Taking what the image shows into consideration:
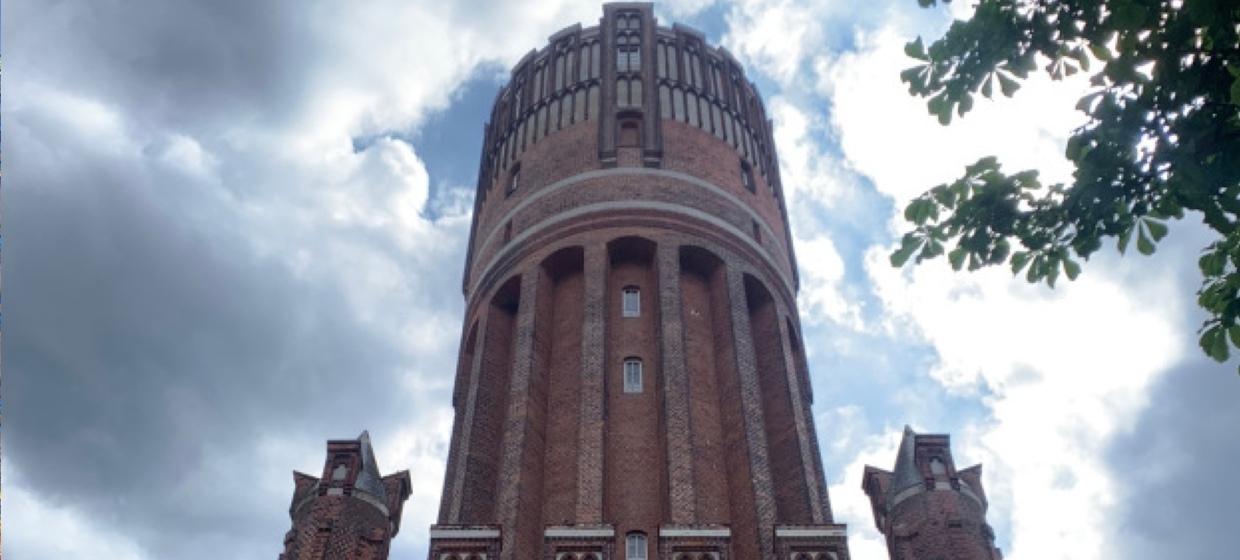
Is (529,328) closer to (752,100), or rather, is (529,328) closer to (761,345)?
(761,345)

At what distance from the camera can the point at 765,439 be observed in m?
21.1

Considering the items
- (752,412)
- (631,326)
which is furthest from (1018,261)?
(631,326)

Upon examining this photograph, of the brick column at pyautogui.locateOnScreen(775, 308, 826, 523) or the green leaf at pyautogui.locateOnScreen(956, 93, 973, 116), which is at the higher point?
the brick column at pyautogui.locateOnScreen(775, 308, 826, 523)

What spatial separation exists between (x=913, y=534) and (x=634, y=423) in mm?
5831

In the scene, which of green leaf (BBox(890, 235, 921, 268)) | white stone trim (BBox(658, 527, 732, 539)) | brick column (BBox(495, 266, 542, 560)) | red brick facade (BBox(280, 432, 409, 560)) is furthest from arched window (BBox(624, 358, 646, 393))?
green leaf (BBox(890, 235, 921, 268))

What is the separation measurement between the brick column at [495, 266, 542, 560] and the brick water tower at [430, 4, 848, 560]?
4cm

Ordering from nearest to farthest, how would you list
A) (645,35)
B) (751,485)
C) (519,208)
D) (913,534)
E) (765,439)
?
1. (913,534)
2. (751,485)
3. (765,439)
4. (519,208)
5. (645,35)

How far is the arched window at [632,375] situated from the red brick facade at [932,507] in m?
5.38

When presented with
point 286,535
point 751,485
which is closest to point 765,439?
point 751,485

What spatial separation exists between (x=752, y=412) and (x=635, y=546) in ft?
12.4

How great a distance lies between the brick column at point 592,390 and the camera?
19.0 m

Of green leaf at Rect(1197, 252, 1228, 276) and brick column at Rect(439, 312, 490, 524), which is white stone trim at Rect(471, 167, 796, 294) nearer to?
brick column at Rect(439, 312, 490, 524)

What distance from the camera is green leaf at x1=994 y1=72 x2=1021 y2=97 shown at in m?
7.92

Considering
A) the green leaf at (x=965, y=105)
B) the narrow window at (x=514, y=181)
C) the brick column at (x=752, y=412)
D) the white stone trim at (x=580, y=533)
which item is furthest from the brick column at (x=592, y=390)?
the green leaf at (x=965, y=105)
